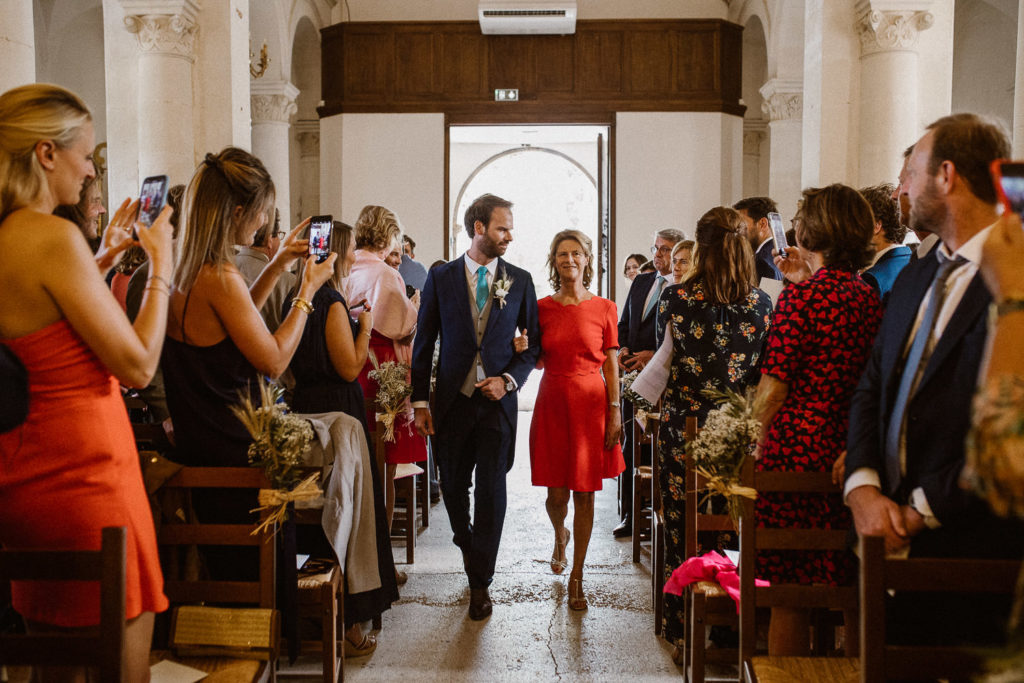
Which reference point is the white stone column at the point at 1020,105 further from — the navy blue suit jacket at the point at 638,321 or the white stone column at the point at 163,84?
the white stone column at the point at 163,84

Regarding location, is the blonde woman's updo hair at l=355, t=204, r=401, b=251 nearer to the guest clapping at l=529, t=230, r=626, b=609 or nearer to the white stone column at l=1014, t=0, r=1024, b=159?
the guest clapping at l=529, t=230, r=626, b=609

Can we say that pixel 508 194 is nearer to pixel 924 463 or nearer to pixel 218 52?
pixel 218 52

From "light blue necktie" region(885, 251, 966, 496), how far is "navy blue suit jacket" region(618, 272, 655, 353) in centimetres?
368

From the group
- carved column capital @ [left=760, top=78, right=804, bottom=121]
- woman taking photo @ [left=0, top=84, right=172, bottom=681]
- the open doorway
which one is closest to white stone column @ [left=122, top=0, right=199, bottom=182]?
woman taking photo @ [left=0, top=84, right=172, bottom=681]

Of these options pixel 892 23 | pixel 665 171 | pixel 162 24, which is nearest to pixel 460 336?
pixel 162 24

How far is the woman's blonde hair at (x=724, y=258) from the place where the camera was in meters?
3.62

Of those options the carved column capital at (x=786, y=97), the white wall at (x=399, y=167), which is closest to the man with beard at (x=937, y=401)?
the carved column capital at (x=786, y=97)

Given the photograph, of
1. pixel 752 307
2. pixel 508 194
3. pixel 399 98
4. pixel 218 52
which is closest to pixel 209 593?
pixel 752 307

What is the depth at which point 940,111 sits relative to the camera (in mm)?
6176

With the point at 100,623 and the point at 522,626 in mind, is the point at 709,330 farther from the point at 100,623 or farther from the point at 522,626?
the point at 100,623

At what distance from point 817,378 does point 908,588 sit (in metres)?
1.07

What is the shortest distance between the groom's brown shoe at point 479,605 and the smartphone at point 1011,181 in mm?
3304

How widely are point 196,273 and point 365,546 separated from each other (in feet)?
4.80

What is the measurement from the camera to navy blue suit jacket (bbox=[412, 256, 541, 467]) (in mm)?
4211
